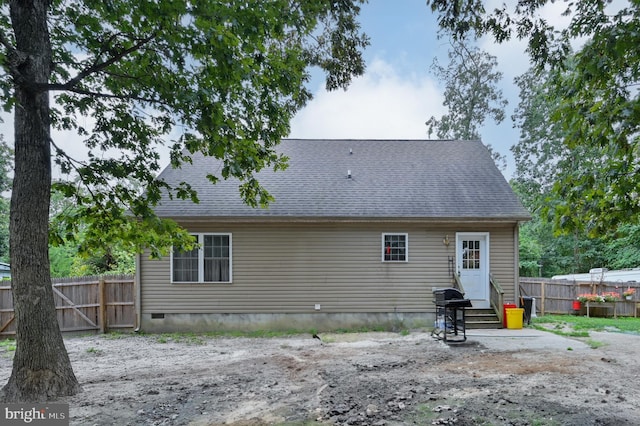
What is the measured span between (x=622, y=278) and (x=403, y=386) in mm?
16616

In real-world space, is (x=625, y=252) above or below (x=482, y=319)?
above

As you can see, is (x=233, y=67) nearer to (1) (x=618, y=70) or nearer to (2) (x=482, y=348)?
(1) (x=618, y=70)

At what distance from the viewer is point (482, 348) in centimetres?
808

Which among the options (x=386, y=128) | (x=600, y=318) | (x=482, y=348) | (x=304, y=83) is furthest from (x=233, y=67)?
(x=386, y=128)

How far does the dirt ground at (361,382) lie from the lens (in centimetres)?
455

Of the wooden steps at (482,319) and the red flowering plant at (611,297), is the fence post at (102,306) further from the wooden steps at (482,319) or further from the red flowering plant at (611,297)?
the red flowering plant at (611,297)

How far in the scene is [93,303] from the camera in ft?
35.7

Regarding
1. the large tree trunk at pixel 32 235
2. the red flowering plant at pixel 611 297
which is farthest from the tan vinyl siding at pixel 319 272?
the red flowering plant at pixel 611 297

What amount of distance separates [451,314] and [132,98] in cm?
752

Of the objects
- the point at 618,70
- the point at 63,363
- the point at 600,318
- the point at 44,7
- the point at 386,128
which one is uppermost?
the point at 386,128

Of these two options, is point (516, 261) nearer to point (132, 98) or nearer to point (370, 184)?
Answer: point (370, 184)

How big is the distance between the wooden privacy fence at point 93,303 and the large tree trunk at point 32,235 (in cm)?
591

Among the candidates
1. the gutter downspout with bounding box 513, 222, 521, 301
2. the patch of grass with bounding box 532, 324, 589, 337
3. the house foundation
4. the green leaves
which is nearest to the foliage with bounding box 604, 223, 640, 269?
the patch of grass with bounding box 532, 324, 589, 337

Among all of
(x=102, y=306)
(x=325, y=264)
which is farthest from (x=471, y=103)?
(x=102, y=306)
